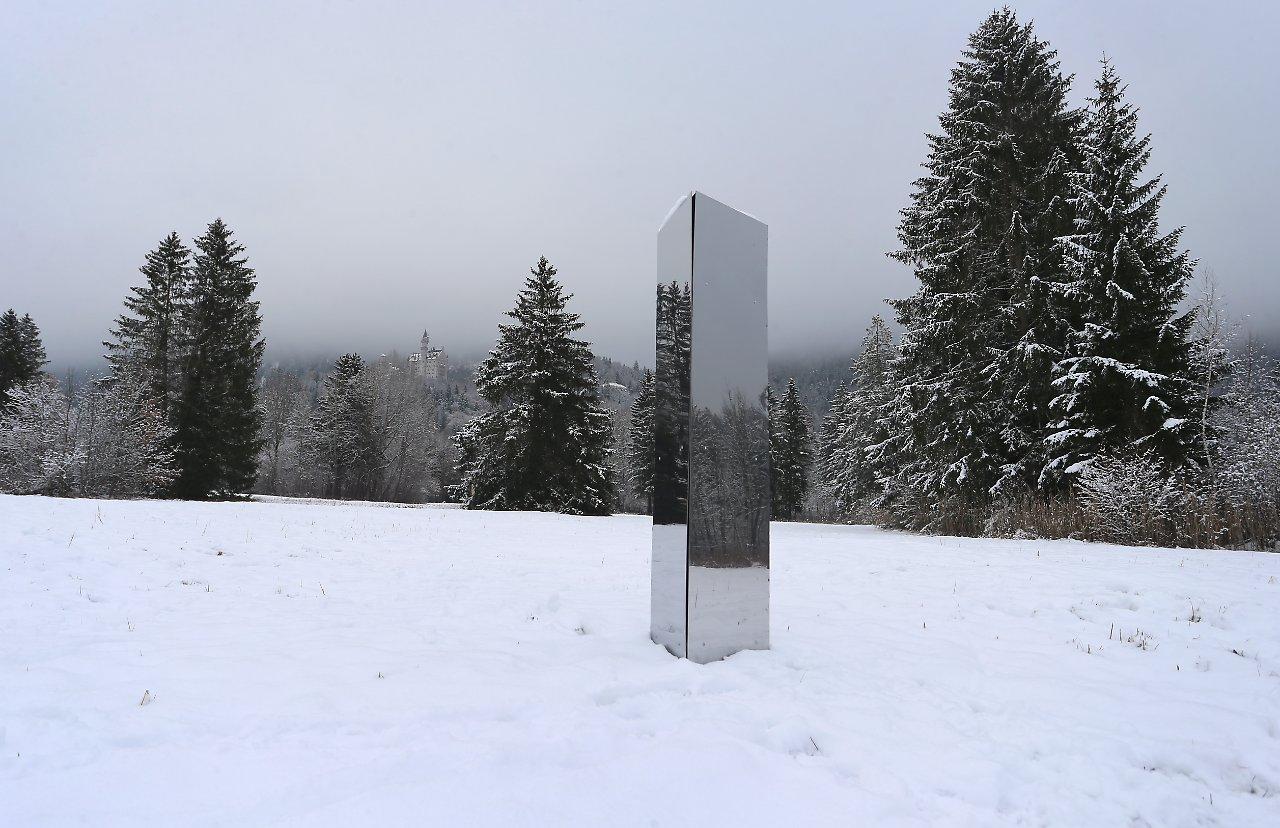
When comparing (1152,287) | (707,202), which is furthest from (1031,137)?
(707,202)

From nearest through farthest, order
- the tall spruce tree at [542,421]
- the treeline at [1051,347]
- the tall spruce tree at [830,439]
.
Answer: the treeline at [1051,347]
the tall spruce tree at [542,421]
the tall spruce tree at [830,439]

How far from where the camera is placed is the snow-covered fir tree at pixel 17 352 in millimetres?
38750

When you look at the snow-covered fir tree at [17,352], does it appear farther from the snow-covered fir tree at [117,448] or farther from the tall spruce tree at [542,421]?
the tall spruce tree at [542,421]

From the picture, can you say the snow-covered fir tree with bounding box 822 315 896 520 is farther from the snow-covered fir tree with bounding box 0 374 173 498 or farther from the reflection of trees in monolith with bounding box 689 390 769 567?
the snow-covered fir tree with bounding box 0 374 173 498

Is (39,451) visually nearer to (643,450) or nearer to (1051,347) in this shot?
(643,450)

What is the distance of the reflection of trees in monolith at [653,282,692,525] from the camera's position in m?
3.92

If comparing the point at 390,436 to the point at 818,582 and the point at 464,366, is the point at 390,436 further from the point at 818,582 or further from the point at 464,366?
the point at 464,366

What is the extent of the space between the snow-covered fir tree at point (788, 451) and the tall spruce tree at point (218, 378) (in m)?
30.8

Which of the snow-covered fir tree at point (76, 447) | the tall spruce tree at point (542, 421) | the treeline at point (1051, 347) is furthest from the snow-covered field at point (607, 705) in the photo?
the snow-covered fir tree at point (76, 447)

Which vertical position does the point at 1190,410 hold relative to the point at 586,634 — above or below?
above

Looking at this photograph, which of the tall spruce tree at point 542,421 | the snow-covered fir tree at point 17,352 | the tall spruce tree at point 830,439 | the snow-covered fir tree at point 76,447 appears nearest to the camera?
the snow-covered fir tree at point 76,447

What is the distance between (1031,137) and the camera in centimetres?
1641

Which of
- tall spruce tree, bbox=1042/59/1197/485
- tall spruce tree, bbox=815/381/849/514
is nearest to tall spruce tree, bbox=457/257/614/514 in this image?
tall spruce tree, bbox=1042/59/1197/485

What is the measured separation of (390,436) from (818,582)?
1693 inches
